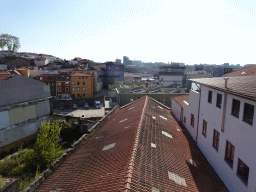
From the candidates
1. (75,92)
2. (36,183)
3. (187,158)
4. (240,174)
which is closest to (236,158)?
(240,174)

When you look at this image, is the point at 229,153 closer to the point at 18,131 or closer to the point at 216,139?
the point at 216,139

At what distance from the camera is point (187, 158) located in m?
12.3

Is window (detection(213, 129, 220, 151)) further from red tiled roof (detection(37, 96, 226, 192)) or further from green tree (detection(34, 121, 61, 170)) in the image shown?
green tree (detection(34, 121, 61, 170))

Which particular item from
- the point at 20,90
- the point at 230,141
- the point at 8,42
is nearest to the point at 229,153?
the point at 230,141

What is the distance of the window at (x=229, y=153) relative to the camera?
31.2 feet

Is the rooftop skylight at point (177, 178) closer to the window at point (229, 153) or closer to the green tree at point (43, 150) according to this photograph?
the window at point (229, 153)

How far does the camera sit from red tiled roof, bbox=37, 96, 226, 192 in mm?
7973

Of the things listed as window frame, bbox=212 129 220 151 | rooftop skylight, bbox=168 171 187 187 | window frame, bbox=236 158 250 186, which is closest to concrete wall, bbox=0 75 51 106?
rooftop skylight, bbox=168 171 187 187

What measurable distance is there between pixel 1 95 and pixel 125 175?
23288 mm

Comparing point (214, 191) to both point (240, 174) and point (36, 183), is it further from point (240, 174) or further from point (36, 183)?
point (36, 183)

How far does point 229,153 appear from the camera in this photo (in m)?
9.81

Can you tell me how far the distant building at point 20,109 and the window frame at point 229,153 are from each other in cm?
2491

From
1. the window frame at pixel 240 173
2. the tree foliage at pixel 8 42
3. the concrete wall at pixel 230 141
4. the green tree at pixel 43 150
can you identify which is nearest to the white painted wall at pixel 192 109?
the concrete wall at pixel 230 141

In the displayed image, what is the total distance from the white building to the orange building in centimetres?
4672
